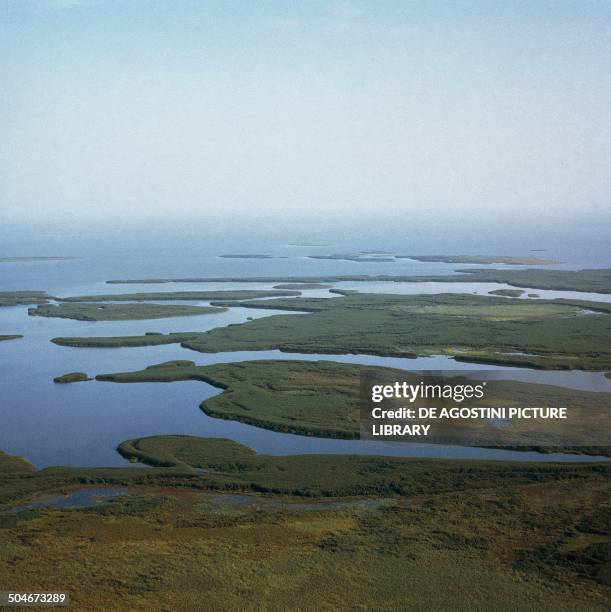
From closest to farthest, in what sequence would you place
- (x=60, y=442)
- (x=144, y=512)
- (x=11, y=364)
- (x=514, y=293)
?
(x=144, y=512) < (x=60, y=442) < (x=11, y=364) < (x=514, y=293)

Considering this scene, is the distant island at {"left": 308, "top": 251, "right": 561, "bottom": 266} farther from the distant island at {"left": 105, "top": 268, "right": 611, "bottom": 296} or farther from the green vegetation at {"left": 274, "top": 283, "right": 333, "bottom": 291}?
the green vegetation at {"left": 274, "top": 283, "right": 333, "bottom": 291}

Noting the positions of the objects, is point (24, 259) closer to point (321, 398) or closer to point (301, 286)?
point (301, 286)

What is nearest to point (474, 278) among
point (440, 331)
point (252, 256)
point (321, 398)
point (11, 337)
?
point (440, 331)

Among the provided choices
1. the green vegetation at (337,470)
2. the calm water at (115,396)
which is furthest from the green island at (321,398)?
the green vegetation at (337,470)

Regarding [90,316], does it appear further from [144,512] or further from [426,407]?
[144,512]

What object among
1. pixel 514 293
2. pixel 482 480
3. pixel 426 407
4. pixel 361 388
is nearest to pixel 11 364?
pixel 361 388

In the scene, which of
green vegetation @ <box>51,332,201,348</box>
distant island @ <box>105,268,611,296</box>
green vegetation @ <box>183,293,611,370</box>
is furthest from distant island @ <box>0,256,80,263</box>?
green vegetation @ <box>51,332,201,348</box>
